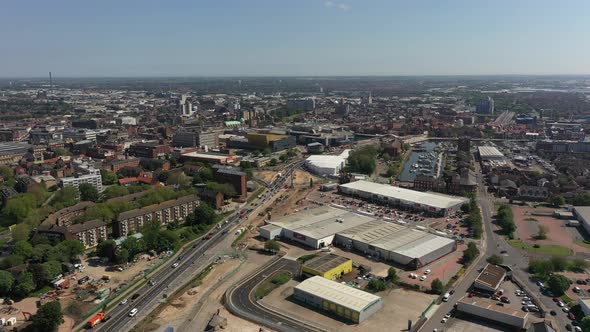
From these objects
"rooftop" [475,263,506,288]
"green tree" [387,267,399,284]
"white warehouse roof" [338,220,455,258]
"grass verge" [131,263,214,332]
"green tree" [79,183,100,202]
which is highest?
"green tree" [79,183,100,202]

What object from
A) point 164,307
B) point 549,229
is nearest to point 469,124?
point 549,229

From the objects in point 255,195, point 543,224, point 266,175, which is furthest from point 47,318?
point 543,224

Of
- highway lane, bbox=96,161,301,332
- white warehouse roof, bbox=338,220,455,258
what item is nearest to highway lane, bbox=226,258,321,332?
highway lane, bbox=96,161,301,332

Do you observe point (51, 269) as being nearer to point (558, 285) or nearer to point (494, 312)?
point (494, 312)

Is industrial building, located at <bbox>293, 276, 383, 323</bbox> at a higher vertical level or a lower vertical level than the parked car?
higher

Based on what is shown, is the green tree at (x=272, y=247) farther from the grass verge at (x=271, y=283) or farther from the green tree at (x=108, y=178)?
the green tree at (x=108, y=178)

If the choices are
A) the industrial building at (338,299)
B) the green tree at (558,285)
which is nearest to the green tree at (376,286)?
the industrial building at (338,299)

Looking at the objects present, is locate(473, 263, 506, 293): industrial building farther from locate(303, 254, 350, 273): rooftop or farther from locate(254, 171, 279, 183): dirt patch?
locate(254, 171, 279, 183): dirt patch
